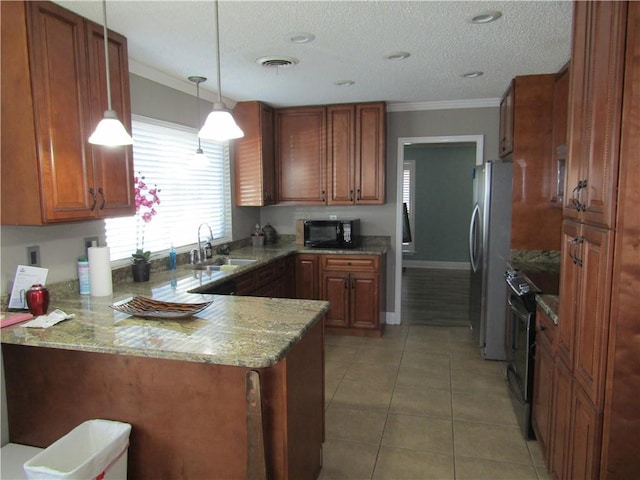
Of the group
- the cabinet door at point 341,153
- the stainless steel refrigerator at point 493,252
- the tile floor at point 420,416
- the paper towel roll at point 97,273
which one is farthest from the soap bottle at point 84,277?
the stainless steel refrigerator at point 493,252

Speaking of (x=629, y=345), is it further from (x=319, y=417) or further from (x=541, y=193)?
(x=541, y=193)

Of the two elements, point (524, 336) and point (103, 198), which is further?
point (524, 336)

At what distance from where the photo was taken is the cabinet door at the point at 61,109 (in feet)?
6.71

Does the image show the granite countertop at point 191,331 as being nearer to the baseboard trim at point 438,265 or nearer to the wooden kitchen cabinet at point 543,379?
the wooden kitchen cabinet at point 543,379

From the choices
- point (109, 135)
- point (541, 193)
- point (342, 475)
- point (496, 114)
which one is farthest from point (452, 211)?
point (109, 135)

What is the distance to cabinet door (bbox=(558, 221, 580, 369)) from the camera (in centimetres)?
188

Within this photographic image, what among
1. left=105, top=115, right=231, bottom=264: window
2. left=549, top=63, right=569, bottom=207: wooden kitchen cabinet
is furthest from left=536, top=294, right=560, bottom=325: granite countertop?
left=105, top=115, right=231, bottom=264: window

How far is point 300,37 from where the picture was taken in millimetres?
2672

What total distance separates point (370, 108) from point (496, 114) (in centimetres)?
132

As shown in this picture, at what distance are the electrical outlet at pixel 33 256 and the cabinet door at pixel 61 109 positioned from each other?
351 millimetres

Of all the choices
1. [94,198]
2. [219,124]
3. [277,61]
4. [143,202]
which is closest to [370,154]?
[277,61]

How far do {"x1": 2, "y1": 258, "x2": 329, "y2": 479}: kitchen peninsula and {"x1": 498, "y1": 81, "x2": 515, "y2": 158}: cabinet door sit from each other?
8.73 feet

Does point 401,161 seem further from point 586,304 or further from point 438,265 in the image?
point 438,265

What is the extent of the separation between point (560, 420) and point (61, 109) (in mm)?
2813
